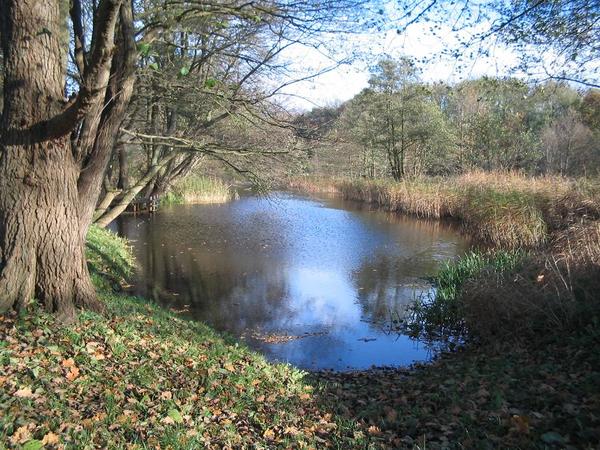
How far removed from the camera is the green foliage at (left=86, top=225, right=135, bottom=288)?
901 centimetres

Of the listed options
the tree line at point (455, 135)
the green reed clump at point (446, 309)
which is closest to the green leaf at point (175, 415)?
the green reed clump at point (446, 309)

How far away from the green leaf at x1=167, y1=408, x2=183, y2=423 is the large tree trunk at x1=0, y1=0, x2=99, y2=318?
5.66ft

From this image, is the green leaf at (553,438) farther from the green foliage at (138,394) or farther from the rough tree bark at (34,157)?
the rough tree bark at (34,157)

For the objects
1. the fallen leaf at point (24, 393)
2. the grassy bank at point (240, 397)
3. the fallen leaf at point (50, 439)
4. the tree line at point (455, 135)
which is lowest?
the grassy bank at point (240, 397)

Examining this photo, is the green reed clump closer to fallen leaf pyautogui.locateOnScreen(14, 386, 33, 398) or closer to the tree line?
fallen leaf pyautogui.locateOnScreen(14, 386, 33, 398)

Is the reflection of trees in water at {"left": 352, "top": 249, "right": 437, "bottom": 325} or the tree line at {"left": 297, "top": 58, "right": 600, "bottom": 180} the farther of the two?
the tree line at {"left": 297, "top": 58, "right": 600, "bottom": 180}

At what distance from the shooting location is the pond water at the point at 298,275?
794cm

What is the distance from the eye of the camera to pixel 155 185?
629 inches

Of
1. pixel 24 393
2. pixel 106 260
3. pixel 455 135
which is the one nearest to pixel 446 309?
pixel 106 260

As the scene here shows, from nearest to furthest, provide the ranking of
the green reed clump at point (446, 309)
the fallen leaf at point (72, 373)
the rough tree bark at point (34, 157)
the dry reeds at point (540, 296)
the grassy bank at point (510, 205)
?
the fallen leaf at point (72, 373), the rough tree bark at point (34, 157), the dry reeds at point (540, 296), the green reed clump at point (446, 309), the grassy bank at point (510, 205)

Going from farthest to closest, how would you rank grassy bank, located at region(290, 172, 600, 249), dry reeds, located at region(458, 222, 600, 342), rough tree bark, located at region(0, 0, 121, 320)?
grassy bank, located at region(290, 172, 600, 249)
dry reeds, located at region(458, 222, 600, 342)
rough tree bark, located at region(0, 0, 121, 320)

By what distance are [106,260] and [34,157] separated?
5846mm

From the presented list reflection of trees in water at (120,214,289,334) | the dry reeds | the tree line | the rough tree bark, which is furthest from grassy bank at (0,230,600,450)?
the tree line

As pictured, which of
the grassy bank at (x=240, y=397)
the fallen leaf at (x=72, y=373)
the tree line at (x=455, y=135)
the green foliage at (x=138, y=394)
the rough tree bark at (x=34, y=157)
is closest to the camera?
the green foliage at (x=138, y=394)
